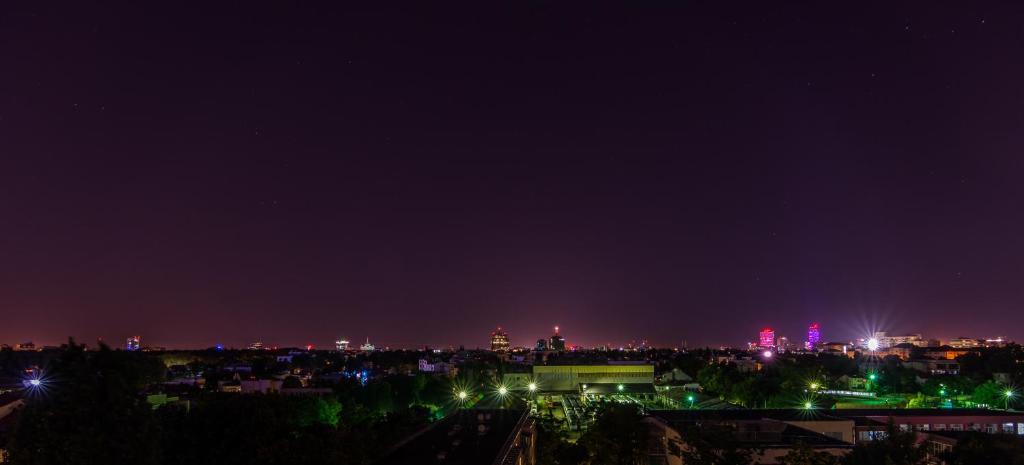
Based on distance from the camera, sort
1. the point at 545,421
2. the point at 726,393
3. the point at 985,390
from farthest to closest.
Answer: the point at 726,393
the point at 985,390
the point at 545,421

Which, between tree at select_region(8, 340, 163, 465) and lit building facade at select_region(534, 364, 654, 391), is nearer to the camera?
tree at select_region(8, 340, 163, 465)

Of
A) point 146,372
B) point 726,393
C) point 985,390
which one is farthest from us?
point 726,393

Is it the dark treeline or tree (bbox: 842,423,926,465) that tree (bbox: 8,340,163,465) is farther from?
tree (bbox: 842,423,926,465)

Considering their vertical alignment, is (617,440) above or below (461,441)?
below

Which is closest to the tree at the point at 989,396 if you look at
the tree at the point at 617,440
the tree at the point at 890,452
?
the tree at the point at 617,440

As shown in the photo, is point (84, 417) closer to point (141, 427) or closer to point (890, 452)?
point (141, 427)

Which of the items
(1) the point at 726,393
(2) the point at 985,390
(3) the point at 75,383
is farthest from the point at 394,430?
(2) the point at 985,390

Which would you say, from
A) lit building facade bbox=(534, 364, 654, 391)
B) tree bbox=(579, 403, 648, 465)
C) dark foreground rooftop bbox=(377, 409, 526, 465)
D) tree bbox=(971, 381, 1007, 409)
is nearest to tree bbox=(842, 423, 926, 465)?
tree bbox=(579, 403, 648, 465)

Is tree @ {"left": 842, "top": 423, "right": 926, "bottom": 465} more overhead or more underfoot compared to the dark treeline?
more underfoot

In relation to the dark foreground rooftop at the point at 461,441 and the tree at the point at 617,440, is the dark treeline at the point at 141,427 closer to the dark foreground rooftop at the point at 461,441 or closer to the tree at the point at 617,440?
the dark foreground rooftop at the point at 461,441

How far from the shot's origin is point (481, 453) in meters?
17.4

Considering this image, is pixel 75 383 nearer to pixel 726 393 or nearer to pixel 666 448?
pixel 666 448

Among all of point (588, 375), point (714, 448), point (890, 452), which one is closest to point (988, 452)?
point (890, 452)

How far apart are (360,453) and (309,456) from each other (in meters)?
1.54
